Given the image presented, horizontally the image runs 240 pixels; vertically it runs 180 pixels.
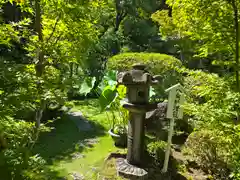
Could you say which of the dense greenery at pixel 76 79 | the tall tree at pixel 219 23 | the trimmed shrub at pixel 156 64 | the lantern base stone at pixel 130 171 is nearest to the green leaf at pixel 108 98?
the dense greenery at pixel 76 79

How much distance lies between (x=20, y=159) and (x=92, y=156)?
329 centimetres

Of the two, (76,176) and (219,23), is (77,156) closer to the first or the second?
(76,176)

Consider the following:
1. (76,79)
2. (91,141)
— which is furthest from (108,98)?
(76,79)

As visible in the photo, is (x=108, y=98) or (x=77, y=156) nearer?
(x=77, y=156)

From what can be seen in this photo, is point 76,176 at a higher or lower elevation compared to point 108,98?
lower

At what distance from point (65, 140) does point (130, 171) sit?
98.6 inches

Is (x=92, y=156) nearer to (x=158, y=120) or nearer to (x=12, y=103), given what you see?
(x=158, y=120)

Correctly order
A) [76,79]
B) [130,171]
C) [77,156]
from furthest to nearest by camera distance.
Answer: [77,156], [76,79], [130,171]

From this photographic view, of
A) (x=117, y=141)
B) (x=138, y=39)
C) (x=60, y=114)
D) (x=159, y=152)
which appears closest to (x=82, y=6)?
(x=159, y=152)

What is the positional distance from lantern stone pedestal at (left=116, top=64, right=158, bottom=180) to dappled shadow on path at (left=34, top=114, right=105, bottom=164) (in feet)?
4.68

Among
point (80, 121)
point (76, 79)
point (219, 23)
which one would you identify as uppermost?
point (219, 23)

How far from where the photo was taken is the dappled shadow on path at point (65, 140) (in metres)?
4.99

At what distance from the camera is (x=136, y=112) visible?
3.80 metres

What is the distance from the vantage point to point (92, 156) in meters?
4.93
